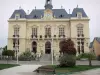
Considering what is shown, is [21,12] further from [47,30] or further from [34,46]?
[34,46]

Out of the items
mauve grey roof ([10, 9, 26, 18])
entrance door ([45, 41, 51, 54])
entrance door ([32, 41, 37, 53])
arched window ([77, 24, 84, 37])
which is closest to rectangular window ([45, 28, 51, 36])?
entrance door ([45, 41, 51, 54])

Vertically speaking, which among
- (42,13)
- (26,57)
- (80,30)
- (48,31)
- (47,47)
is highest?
(42,13)

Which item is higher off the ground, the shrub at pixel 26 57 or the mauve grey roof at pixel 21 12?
the mauve grey roof at pixel 21 12

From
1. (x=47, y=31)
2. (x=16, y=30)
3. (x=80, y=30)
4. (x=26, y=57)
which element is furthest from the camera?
(x=16, y=30)

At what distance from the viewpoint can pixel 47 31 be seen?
206 ft

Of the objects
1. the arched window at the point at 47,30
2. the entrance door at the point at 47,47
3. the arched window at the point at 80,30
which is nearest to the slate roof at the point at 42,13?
the arched window at the point at 80,30

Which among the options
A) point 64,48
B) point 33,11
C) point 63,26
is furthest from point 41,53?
point 64,48

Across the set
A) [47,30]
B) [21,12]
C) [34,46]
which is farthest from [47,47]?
[21,12]

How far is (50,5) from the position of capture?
64.2 meters

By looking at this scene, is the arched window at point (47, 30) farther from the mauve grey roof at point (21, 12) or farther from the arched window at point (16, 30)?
the arched window at point (16, 30)

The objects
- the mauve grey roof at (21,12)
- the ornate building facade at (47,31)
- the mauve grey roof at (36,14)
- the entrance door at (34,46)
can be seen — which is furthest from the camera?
the mauve grey roof at (36,14)

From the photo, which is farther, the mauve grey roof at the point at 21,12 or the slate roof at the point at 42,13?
the mauve grey roof at the point at 21,12

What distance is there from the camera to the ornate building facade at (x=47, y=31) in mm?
61219

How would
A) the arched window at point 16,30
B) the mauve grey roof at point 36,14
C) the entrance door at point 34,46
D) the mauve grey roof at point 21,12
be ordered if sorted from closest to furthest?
1. the entrance door at point 34,46
2. the arched window at point 16,30
3. the mauve grey roof at point 21,12
4. the mauve grey roof at point 36,14
